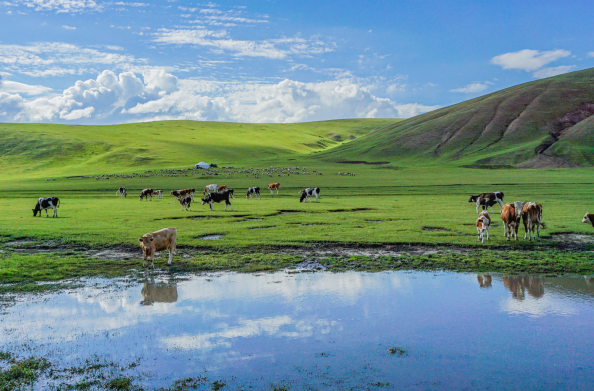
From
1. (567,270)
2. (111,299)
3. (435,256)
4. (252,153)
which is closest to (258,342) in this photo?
(111,299)

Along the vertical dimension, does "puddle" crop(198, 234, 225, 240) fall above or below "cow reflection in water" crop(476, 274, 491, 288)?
above

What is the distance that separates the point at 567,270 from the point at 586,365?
317 inches

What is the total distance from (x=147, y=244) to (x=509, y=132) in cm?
16070

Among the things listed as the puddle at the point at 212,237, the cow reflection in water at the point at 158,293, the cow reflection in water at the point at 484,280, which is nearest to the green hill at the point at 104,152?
the puddle at the point at 212,237

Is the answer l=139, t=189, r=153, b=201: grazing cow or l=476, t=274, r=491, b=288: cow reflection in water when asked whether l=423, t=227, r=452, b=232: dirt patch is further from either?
l=139, t=189, r=153, b=201: grazing cow

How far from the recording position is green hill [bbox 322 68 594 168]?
408 ft

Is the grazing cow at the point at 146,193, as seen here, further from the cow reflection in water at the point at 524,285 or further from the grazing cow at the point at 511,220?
the cow reflection in water at the point at 524,285

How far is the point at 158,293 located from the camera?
13844 millimetres

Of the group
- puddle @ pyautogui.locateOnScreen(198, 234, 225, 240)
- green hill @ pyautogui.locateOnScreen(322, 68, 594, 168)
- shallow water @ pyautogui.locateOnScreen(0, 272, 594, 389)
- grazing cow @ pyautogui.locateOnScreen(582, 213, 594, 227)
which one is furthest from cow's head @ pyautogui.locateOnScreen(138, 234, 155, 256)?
green hill @ pyautogui.locateOnScreen(322, 68, 594, 168)

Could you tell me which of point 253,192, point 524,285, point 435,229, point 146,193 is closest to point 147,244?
point 524,285

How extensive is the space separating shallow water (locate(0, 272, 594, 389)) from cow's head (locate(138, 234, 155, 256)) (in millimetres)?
1995

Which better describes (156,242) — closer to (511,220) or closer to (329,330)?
(329,330)

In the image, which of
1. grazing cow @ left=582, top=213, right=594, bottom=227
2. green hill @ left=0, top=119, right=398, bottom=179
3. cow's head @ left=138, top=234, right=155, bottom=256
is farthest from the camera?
green hill @ left=0, top=119, right=398, bottom=179

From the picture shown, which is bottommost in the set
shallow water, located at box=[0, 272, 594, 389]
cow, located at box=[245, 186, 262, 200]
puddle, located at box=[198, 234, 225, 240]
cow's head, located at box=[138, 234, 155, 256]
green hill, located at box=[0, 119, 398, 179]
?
shallow water, located at box=[0, 272, 594, 389]
